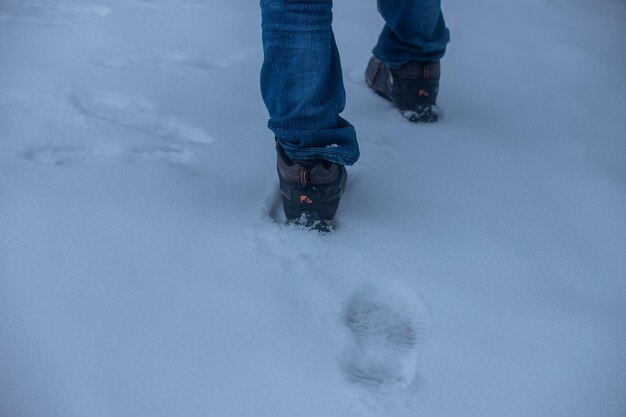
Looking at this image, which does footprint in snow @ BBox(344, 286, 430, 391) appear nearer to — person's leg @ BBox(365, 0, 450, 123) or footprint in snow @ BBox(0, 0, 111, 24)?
person's leg @ BBox(365, 0, 450, 123)

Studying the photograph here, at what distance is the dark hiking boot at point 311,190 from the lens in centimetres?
98

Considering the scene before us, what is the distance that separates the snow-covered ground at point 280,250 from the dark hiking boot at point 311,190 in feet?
0.11

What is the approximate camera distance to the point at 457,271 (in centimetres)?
98

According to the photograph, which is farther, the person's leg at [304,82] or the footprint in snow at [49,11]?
the footprint in snow at [49,11]

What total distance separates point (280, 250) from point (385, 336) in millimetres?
239

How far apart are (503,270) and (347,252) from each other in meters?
0.28

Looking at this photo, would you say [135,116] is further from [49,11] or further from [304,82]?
[49,11]

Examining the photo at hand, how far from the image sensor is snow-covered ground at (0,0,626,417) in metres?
0.80

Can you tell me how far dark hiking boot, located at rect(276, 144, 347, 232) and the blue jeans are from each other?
0.8 inches

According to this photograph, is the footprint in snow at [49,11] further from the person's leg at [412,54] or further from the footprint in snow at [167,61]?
the person's leg at [412,54]

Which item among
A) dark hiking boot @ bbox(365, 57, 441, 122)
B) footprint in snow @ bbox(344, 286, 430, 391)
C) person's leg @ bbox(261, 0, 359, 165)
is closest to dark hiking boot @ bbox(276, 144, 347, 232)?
person's leg @ bbox(261, 0, 359, 165)

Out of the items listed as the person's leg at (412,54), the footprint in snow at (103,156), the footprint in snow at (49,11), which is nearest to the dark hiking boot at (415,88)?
the person's leg at (412,54)

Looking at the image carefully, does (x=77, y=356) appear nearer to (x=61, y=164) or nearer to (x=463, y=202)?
(x=61, y=164)

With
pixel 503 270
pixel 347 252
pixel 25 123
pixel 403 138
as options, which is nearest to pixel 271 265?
pixel 347 252
